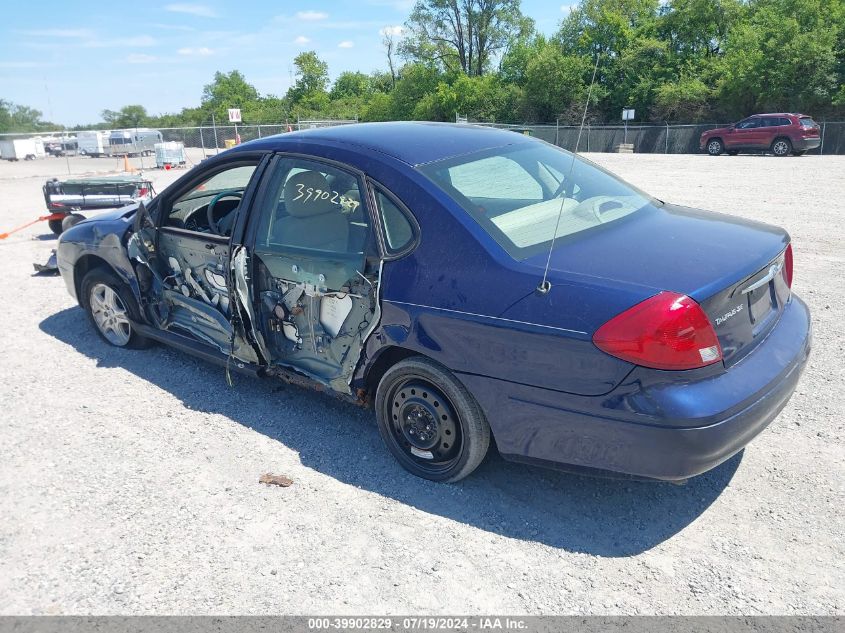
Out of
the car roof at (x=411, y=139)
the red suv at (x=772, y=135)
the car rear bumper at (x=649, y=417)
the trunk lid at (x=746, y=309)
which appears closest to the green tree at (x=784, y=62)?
the red suv at (x=772, y=135)

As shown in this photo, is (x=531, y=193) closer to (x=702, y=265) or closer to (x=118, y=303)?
(x=702, y=265)

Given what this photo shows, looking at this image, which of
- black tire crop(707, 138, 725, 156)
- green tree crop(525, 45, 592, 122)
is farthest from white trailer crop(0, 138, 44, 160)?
black tire crop(707, 138, 725, 156)

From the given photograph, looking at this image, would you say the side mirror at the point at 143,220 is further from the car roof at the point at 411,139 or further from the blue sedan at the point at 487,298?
the car roof at the point at 411,139

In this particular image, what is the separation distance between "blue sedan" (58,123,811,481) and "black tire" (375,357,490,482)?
11 mm

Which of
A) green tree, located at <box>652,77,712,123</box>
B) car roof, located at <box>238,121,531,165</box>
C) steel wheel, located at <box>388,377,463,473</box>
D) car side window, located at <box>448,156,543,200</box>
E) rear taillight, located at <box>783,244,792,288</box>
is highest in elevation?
green tree, located at <box>652,77,712,123</box>

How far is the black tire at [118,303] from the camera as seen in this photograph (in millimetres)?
5148

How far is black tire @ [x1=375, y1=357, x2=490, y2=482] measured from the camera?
126 inches

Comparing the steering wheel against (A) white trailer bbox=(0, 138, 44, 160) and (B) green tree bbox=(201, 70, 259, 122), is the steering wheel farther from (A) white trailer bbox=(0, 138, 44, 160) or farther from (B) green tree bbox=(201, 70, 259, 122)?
(B) green tree bbox=(201, 70, 259, 122)

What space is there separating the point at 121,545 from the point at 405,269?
6.21 ft

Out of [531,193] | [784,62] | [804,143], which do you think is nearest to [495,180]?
[531,193]

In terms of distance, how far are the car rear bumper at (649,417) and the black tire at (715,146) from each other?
28299mm

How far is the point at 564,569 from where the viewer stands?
2814mm

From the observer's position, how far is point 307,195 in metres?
3.86

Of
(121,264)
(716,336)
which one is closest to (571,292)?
(716,336)
